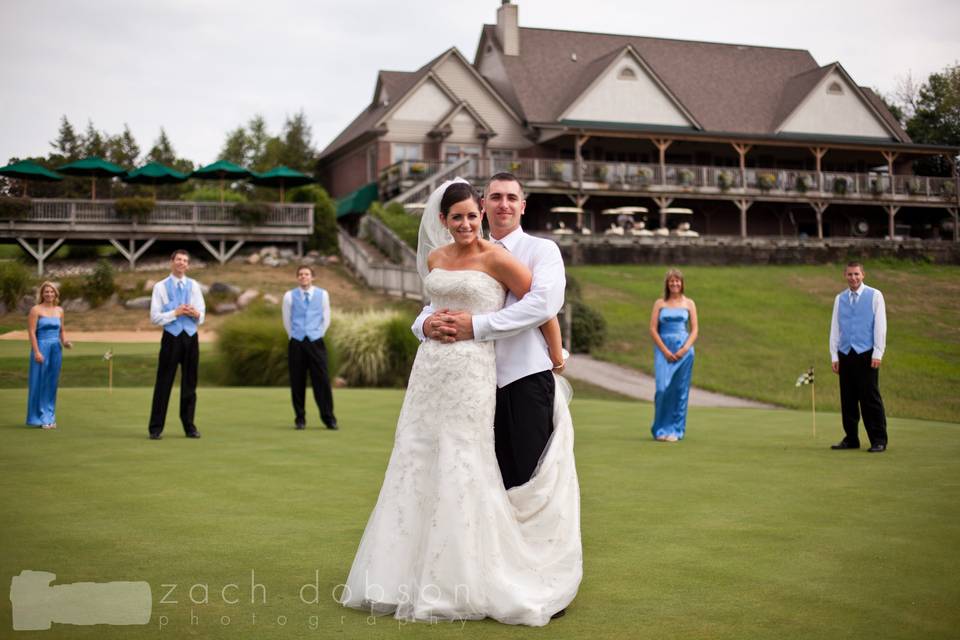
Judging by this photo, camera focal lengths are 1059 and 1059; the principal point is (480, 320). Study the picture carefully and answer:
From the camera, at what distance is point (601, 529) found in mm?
7781

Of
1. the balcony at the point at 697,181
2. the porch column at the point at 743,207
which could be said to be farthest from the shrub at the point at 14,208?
the porch column at the point at 743,207

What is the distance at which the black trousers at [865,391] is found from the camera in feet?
41.1

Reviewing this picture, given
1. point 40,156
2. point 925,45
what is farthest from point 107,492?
point 40,156

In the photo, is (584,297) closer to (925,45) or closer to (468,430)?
(925,45)

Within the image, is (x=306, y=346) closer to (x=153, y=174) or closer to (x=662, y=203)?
(x=153, y=174)

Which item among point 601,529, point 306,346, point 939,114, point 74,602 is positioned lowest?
point 601,529

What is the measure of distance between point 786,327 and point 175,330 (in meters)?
22.9

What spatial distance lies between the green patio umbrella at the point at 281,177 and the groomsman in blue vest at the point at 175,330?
95.7 ft

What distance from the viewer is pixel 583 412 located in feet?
59.9

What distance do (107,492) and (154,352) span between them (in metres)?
17.9

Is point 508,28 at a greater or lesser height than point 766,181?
greater

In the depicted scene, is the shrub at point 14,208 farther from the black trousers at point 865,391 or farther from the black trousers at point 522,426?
the black trousers at point 522,426

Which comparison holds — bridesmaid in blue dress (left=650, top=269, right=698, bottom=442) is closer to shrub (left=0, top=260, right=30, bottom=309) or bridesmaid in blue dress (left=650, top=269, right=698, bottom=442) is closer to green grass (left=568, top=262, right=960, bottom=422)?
green grass (left=568, top=262, right=960, bottom=422)

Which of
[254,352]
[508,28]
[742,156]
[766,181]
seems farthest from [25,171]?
[766,181]
